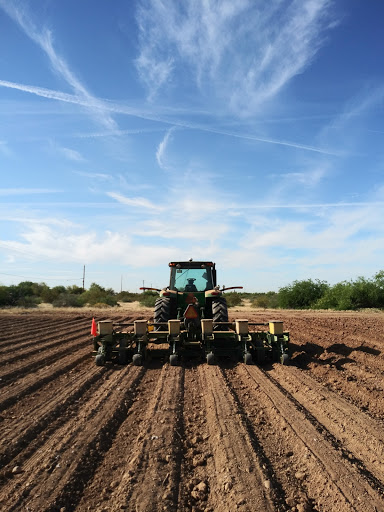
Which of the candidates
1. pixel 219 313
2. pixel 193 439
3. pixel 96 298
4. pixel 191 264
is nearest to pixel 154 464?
pixel 193 439

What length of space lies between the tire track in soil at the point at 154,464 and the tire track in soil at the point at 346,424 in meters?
1.56

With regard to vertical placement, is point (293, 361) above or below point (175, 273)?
below

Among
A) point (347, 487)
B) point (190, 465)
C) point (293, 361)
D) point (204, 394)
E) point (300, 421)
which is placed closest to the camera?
point (347, 487)

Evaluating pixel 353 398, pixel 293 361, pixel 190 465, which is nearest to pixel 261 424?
pixel 190 465

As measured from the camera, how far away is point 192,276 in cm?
950

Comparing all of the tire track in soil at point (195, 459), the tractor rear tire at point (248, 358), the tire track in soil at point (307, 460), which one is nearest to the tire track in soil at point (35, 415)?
the tire track in soil at point (195, 459)

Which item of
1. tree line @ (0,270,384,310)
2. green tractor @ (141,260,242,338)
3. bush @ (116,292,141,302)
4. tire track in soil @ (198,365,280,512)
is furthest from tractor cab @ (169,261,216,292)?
bush @ (116,292,141,302)

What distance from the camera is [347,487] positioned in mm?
2713

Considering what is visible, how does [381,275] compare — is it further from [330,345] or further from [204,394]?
[204,394]

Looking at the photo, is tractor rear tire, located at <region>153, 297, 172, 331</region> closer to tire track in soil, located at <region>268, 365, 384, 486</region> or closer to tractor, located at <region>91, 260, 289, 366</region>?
tractor, located at <region>91, 260, 289, 366</region>

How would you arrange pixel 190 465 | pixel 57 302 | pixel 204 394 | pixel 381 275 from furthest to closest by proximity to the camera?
1. pixel 57 302
2. pixel 381 275
3. pixel 204 394
4. pixel 190 465

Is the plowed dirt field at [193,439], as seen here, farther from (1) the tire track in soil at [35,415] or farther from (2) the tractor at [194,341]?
(2) the tractor at [194,341]

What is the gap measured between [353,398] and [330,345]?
445 centimetres

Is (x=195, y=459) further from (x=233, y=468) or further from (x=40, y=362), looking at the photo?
(x=40, y=362)
